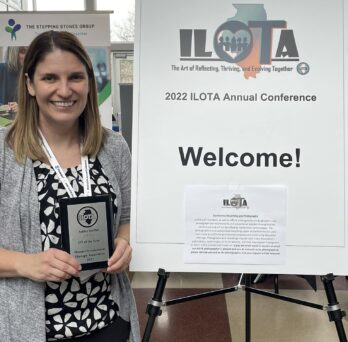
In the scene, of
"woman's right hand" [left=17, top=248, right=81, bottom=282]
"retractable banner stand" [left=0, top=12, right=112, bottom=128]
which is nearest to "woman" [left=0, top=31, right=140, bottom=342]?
"woman's right hand" [left=17, top=248, right=81, bottom=282]

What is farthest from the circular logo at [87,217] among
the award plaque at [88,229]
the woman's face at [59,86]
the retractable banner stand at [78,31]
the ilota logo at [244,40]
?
the retractable banner stand at [78,31]

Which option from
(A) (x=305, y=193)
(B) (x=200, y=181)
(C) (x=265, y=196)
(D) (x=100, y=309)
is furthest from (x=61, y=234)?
(A) (x=305, y=193)

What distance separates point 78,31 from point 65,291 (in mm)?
2823

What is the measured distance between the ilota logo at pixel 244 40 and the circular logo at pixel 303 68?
0.02m

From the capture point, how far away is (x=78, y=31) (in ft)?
11.3

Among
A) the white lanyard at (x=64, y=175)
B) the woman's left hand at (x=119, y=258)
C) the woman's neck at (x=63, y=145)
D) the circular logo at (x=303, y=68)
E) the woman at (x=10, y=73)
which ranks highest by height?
the woman at (x=10, y=73)

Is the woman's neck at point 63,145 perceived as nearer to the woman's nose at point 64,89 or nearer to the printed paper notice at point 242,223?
the woman's nose at point 64,89

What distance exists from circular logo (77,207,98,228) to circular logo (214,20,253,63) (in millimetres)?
602

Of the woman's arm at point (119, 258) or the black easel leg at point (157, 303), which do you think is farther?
the black easel leg at point (157, 303)

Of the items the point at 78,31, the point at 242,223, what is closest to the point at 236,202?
the point at 242,223

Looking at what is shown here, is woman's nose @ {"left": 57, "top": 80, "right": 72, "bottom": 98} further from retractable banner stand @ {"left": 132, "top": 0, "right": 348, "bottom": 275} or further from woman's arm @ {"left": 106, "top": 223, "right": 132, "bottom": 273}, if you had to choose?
woman's arm @ {"left": 106, "top": 223, "right": 132, "bottom": 273}

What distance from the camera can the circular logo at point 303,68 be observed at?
4.03 ft

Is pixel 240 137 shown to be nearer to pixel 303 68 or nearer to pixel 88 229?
pixel 303 68

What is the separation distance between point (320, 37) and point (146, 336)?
1.01m
